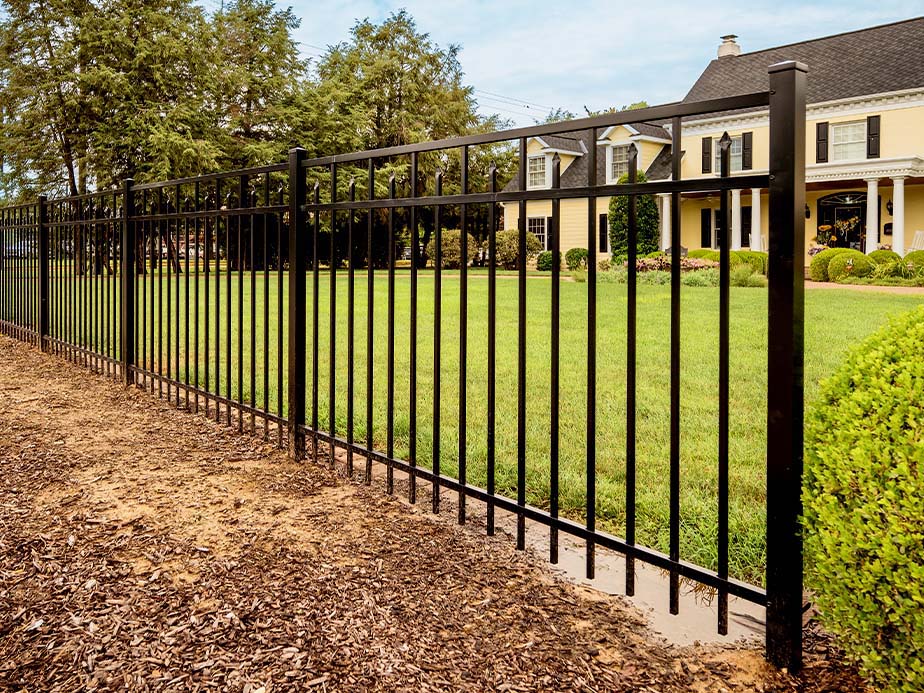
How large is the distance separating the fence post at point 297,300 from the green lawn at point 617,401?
0.18 meters

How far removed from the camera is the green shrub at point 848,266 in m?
16.1

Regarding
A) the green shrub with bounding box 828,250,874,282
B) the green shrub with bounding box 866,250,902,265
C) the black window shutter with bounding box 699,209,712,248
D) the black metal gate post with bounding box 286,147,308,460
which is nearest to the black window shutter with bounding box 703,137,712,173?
the black window shutter with bounding box 699,209,712,248

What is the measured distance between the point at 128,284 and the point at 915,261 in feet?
54.2

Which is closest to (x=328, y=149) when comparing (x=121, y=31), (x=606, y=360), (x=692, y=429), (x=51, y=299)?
(x=121, y=31)

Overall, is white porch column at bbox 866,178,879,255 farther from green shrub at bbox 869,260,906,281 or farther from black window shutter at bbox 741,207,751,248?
green shrub at bbox 869,260,906,281

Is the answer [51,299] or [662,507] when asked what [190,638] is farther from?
[51,299]

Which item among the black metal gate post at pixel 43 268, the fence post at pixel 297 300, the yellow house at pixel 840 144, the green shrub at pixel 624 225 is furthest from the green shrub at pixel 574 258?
the fence post at pixel 297 300

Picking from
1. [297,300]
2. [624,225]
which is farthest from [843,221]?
[297,300]

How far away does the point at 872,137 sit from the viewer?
71.6 feet

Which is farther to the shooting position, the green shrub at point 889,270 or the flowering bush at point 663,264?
the flowering bush at point 663,264

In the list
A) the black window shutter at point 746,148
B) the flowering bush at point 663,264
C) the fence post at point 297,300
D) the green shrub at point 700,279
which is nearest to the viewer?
the black window shutter at point 746,148

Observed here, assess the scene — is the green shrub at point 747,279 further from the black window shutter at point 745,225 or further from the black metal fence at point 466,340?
the black window shutter at point 745,225

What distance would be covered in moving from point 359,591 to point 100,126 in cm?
2773

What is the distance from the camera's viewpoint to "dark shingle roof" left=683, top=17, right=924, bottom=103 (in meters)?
22.2
